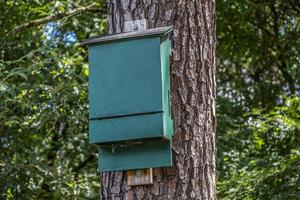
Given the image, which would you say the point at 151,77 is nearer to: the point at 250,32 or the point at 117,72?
the point at 117,72

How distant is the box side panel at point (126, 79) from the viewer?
1993 mm

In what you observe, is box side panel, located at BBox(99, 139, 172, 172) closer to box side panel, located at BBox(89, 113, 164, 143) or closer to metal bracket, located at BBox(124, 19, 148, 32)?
box side panel, located at BBox(89, 113, 164, 143)

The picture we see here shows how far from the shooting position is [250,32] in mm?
6277

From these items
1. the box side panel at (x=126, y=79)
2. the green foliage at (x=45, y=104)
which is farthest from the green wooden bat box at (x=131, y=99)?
the green foliage at (x=45, y=104)

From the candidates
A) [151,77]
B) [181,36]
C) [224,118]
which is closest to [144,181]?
[151,77]

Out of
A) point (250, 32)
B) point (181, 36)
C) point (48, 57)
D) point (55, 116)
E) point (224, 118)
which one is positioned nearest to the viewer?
point (181, 36)

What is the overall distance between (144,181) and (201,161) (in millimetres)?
203

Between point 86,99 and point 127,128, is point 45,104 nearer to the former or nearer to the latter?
point 86,99

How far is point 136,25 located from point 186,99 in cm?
30

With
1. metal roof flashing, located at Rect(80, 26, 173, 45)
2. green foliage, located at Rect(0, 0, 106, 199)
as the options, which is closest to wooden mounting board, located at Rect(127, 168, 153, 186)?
metal roof flashing, located at Rect(80, 26, 173, 45)

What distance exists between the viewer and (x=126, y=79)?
203 cm

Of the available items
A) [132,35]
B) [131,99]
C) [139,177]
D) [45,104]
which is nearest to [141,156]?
[139,177]

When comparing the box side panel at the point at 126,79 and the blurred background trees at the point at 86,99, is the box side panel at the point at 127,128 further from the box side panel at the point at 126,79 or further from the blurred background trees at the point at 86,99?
the blurred background trees at the point at 86,99

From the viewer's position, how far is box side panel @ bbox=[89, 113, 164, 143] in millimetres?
1952
